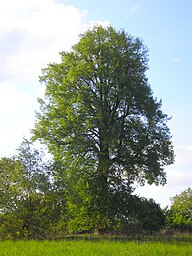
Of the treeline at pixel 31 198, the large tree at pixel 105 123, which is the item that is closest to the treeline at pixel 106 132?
the large tree at pixel 105 123

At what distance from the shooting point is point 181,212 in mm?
32688

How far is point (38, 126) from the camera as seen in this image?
29875 mm

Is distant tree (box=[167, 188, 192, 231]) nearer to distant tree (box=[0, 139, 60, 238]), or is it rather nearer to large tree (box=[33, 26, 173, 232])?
large tree (box=[33, 26, 173, 232])

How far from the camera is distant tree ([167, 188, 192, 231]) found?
30.7 m

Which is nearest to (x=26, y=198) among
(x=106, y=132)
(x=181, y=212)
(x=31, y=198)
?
(x=31, y=198)

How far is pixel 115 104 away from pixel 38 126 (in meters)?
6.82

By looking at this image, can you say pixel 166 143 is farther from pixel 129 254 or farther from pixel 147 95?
pixel 129 254

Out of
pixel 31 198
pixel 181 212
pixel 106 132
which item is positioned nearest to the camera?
pixel 31 198

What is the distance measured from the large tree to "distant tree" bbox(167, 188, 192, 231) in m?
4.70

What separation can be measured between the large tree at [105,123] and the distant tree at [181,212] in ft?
15.4

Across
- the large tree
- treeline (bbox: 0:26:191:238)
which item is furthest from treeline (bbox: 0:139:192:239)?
the large tree

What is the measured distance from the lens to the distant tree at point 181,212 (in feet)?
101

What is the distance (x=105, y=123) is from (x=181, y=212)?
12.4 m

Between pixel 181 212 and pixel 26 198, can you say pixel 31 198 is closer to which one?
pixel 26 198
